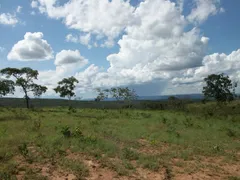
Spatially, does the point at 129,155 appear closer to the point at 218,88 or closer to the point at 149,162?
the point at 149,162

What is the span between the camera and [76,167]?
325 inches

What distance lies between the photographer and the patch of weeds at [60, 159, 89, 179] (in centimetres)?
777

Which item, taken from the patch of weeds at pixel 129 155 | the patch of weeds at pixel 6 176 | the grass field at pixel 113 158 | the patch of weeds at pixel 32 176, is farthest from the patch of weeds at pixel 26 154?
the patch of weeds at pixel 129 155

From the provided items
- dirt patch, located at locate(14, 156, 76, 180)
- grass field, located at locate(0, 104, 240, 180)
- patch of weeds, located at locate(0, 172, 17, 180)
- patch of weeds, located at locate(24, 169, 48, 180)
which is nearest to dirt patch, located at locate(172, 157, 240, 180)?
grass field, located at locate(0, 104, 240, 180)

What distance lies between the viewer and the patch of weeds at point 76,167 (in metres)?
7.77

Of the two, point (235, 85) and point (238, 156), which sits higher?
point (235, 85)

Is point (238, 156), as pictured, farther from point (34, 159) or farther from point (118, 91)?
point (118, 91)

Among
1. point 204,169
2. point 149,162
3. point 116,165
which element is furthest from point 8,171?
point 204,169

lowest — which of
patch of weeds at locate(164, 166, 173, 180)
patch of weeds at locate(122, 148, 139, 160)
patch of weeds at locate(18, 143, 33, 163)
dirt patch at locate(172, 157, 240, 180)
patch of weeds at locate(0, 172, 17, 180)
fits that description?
dirt patch at locate(172, 157, 240, 180)

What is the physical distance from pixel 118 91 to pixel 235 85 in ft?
129

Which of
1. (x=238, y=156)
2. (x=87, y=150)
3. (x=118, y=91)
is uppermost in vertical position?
(x=118, y=91)

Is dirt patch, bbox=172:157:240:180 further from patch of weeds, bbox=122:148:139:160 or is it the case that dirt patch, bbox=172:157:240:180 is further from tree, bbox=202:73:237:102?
tree, bbox=202:73:237:102

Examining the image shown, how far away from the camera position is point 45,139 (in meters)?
11.9

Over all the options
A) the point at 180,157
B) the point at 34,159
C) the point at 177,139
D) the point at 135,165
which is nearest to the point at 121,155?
the point at 135,165
